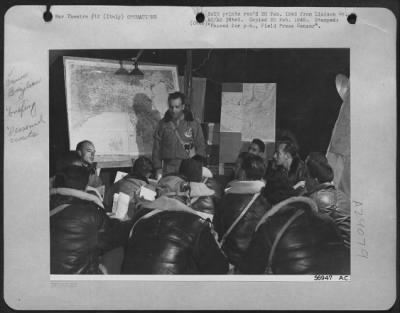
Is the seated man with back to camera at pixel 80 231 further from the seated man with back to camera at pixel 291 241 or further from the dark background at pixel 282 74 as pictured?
the seated man with back to camera at pixel 291 241

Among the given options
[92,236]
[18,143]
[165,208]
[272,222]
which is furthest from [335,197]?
[18,143]

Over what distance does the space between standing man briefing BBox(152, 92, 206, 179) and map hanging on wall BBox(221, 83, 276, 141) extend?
0.04m

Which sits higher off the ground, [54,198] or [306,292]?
[54,198]

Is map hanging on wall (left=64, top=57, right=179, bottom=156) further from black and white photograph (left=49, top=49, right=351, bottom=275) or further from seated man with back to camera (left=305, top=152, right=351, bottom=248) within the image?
seated man with back to camera (left=305, top=152, right=351, bottom=248)

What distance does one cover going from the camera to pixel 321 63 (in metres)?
0.78

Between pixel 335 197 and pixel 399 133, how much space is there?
0.13m

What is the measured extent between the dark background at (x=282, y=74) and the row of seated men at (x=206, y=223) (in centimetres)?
4

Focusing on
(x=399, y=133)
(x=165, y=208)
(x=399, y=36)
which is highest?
(x=399, y=36)

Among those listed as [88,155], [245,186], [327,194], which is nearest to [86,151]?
[88,155]

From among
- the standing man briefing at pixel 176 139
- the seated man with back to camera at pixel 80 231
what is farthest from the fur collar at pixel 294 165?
the seated man with back to camera at pixel 80 231

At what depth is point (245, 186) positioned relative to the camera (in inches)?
30.5

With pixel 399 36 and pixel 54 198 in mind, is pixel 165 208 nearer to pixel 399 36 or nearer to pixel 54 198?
→ pixel 54 198

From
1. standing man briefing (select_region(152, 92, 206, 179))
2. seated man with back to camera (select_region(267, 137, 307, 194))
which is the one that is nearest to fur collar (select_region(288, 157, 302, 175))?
seated man with back to camera (select_region(267, 137, 307, 194))

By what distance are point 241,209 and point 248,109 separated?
0.14m
